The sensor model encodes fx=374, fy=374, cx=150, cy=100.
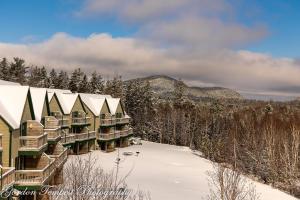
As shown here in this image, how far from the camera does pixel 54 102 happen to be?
169 feet

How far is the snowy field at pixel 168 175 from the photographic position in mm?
39656

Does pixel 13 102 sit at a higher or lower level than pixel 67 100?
lower

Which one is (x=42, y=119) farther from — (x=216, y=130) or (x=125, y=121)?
(x=216, y=130)

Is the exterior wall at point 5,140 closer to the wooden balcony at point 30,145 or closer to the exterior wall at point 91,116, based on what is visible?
the wooden balcony at point 30,145

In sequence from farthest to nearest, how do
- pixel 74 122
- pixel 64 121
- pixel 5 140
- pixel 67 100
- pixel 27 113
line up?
1. pixel 67 100
2. pixel 74 122
3. pixel 64 121
4. pixel 27 113
5. pixel 5 140

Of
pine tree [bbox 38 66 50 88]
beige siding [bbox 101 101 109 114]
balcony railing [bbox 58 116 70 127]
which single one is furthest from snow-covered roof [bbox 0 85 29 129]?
pine tree [bbox 38 66 50 88]

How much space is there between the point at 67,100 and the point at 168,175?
20.5 m

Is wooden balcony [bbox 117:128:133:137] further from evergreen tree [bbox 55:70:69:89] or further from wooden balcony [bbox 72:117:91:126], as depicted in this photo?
evergreen tree [bbox 55:70:69:89]

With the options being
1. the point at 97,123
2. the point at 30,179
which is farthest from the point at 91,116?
the point at 30,179

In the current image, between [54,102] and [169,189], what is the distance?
828 inches

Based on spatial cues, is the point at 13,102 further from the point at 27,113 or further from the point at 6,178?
the point at 6,178

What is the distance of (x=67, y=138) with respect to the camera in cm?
5294

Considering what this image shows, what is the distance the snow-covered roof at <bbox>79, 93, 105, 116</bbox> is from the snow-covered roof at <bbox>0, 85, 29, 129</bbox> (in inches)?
1254

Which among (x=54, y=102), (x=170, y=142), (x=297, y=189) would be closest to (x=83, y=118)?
(x=54, y=102)
